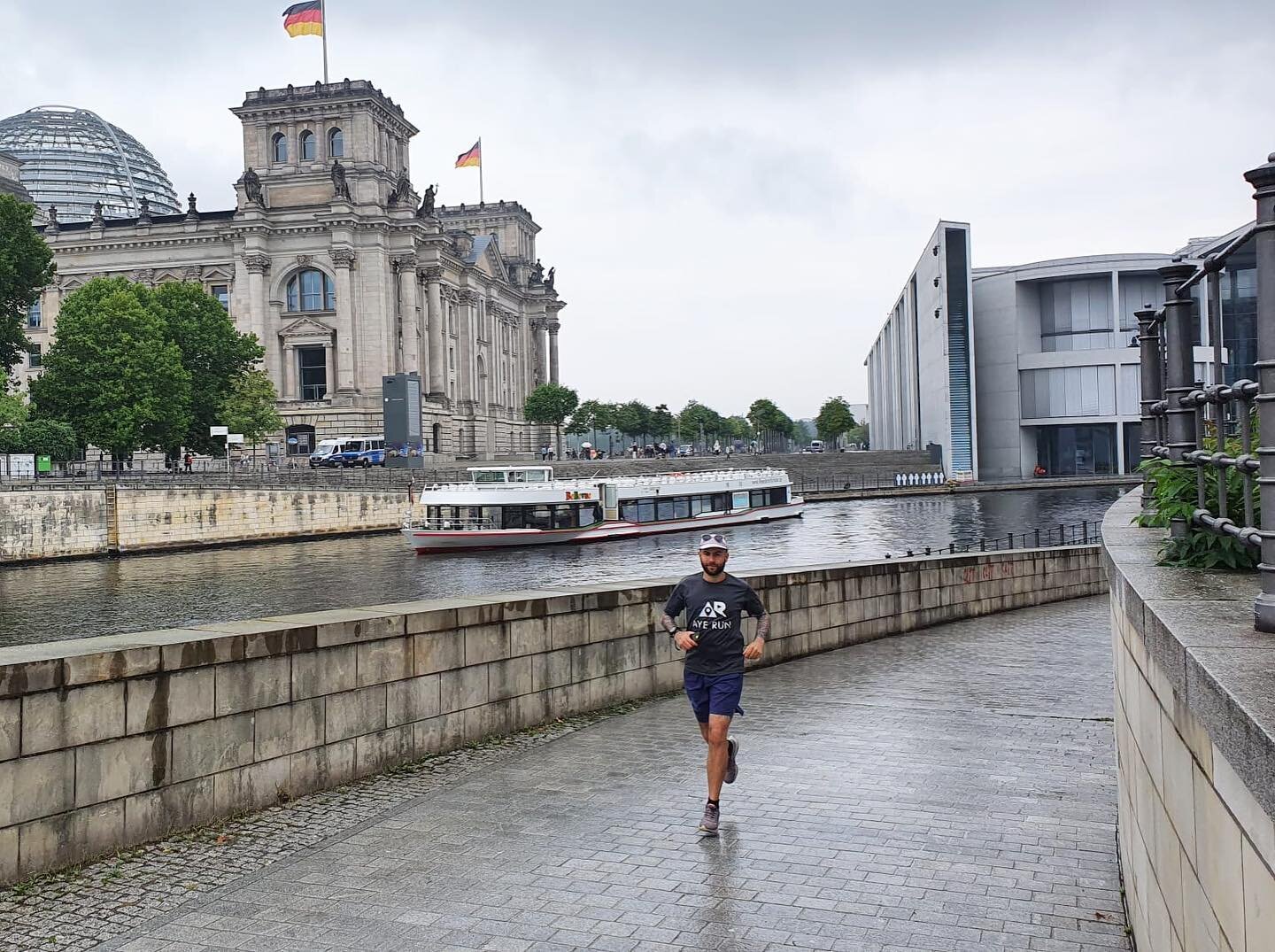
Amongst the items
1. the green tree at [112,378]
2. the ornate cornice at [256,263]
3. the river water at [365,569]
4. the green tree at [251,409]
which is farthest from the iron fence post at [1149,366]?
the ornate cornice at [256,263]

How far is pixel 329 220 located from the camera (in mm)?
96688

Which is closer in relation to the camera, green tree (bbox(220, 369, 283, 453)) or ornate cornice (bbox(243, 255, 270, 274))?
green tree (bbox(220, 369, 283, 453))

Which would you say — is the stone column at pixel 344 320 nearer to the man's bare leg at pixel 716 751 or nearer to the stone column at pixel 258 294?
the stone column at pixel 258 294

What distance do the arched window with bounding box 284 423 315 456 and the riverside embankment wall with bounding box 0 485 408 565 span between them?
3371 cm

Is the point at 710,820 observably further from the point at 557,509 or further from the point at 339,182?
the point at 339,182

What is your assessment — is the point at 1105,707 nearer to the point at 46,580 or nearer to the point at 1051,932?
the point at 1051,932

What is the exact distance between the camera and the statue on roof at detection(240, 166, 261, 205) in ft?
320

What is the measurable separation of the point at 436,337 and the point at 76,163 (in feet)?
193

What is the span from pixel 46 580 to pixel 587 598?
3461 centimetres

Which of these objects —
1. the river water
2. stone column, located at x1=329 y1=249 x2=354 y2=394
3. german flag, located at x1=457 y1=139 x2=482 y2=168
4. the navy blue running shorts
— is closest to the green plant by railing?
the navy blue running shorts

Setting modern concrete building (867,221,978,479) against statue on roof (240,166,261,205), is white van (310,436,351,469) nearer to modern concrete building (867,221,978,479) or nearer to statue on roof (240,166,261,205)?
statue on roof (240,166,261,205)

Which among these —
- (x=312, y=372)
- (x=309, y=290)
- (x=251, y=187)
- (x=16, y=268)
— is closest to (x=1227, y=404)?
(x=16, y=268)

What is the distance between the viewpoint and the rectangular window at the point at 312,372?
99812 millimetres

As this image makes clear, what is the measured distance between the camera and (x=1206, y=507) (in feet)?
19.9
